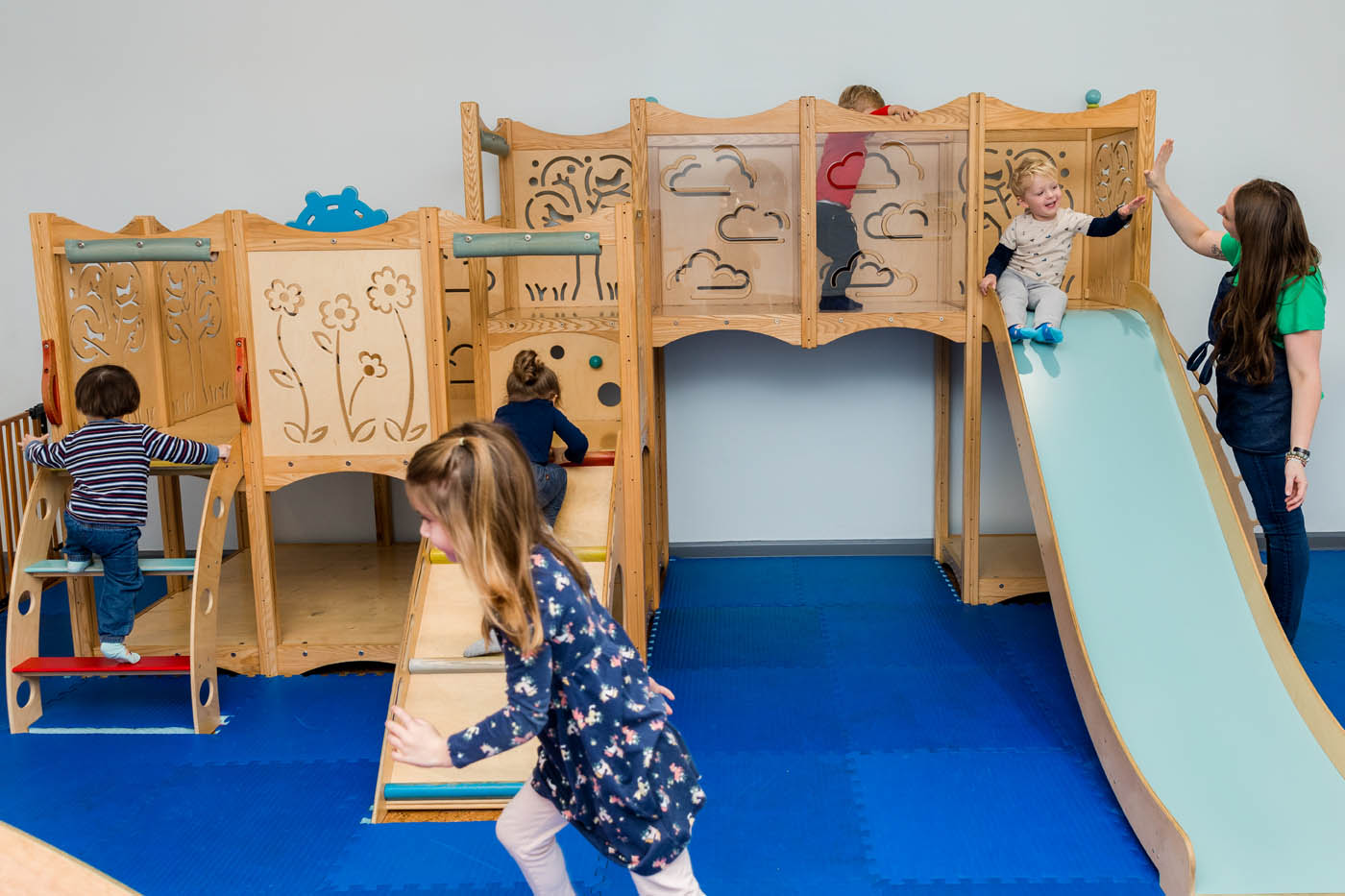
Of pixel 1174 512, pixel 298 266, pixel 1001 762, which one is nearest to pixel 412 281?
pixel 298 266

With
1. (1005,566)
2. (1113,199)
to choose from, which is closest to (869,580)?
(1005,566)

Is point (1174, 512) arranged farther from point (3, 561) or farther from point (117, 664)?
point (3, 561)

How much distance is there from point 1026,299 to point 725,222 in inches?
58.8

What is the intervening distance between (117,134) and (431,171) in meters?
1.77

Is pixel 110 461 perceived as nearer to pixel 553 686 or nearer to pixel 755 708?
pixel 755 708

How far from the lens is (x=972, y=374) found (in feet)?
18.6

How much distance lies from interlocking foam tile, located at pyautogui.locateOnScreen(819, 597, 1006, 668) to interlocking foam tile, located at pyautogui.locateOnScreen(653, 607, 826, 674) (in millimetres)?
114

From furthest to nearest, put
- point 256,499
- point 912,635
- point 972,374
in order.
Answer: point 972,374 → point 912,635 → point 256,499

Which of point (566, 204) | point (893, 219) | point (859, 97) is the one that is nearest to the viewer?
point (893, 219)

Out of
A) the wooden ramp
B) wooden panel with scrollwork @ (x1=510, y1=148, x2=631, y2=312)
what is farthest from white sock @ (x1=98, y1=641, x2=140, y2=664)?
wooden panel with scrollwork @ (x1=510, y1=148, x2=631, y2=312)

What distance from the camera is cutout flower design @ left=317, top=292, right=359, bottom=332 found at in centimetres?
457

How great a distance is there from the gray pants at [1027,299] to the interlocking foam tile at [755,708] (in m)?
1.96

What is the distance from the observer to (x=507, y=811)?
2.50m

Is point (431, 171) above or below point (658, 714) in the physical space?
above
